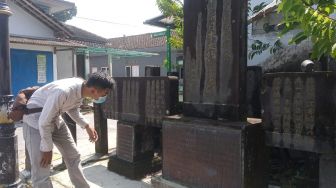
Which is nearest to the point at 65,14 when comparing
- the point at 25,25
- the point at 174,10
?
the point at 25,25

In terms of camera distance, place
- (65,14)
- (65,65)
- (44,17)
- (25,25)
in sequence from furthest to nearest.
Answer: (65,14)
(65,65)
(44,17)
(25,25)

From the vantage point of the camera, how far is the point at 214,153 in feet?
11.7

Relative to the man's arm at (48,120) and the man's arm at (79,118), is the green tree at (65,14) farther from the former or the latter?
the man's arm at (48,120)

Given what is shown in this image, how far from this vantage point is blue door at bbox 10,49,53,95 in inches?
474

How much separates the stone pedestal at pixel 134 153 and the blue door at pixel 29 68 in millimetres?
8411

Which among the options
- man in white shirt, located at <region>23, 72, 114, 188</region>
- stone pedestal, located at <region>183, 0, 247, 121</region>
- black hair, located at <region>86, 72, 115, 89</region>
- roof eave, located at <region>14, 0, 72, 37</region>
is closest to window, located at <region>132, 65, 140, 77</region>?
roof eave, located at <region>14, 0, 72, 37</region>

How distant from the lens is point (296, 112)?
331cm

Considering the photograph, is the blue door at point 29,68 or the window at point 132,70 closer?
the blue door at point 29,68

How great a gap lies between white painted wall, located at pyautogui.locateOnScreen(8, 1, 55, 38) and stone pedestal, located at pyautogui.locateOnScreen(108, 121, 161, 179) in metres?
9.41

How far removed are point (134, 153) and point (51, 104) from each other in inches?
84.1

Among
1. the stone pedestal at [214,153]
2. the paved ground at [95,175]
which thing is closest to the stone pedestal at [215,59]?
the stone pedestal at [214,153]

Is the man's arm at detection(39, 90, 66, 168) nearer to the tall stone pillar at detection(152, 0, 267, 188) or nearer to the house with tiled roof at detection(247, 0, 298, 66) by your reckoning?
the tall stone pillar at detection(152, 0, 267, 188)

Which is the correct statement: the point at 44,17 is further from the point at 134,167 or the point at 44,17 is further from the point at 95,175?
the point at 134,167

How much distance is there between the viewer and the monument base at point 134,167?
16.2ft
